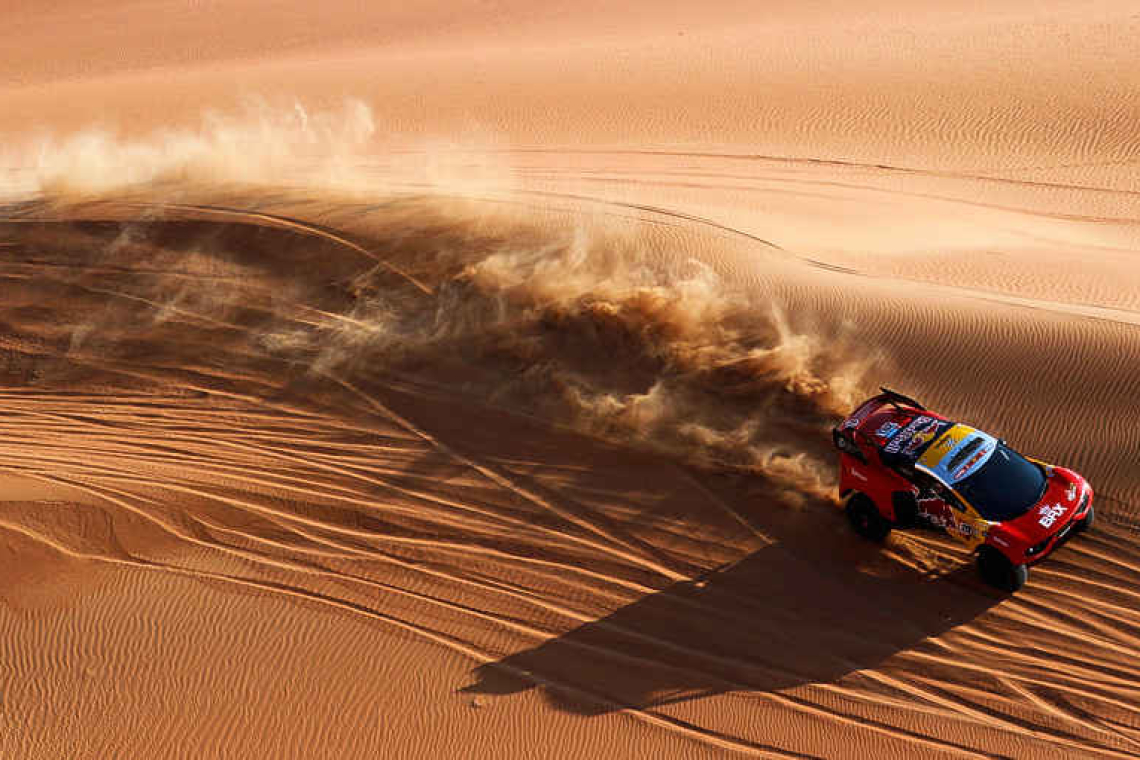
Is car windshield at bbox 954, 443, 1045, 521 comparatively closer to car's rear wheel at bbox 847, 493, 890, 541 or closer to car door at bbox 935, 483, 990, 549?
car door at bbox 935, 483, 990, 549

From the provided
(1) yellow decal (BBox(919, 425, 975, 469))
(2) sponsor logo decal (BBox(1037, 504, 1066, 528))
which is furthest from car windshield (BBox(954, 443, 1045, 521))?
(1) yellow decal (BBox(919, 425, 975, 469))

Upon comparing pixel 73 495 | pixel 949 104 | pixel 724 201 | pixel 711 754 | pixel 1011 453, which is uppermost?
pixel 949 104

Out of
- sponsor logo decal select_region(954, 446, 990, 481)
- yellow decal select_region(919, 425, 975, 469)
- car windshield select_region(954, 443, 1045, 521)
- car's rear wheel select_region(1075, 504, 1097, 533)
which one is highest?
yellow decal select_region(919, 425, 975, 469)

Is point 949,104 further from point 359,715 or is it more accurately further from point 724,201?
point 359,715

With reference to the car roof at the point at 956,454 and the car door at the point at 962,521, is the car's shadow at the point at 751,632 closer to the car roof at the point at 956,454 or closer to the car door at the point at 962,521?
the car door at the point at 962,521

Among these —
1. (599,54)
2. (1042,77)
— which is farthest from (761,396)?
(599,54)

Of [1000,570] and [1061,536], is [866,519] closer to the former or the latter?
[1000,570]

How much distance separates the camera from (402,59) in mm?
30031

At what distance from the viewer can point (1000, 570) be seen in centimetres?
923

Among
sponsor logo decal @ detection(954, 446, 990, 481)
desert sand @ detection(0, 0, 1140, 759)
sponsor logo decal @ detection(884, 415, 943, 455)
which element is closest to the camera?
desert sand @ detection(0, 0, 1140, 759)

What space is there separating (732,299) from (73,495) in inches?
359

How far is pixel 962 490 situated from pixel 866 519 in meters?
1.13

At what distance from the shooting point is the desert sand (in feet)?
29.4

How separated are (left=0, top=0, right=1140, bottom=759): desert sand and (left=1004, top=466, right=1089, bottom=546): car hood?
2.70 ft
